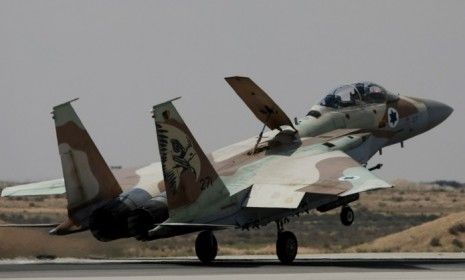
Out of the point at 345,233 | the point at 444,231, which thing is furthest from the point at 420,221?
the point at 444,231

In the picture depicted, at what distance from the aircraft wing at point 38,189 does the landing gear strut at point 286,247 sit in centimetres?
769

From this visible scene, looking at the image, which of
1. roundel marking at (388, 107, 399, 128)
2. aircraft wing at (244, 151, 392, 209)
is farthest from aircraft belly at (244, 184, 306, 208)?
roundel marking at (388, 107, 399, 128)

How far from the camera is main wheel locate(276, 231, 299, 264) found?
40188 millimetres

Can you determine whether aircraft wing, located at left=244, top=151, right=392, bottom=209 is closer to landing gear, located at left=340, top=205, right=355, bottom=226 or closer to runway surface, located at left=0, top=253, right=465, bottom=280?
landing gear, located at left=340, top=205, right=355, bottom=226

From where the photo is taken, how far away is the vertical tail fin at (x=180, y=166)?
123 feet

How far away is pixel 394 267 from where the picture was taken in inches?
A: 1508

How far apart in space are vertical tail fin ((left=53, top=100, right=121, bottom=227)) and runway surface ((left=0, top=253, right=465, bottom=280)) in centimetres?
170

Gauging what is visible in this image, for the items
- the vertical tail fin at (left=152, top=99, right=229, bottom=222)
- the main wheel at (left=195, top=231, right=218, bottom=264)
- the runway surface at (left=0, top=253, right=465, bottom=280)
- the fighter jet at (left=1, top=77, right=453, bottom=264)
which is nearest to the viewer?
the runway surface at (left=0, top=253, right=465, bottom=280)

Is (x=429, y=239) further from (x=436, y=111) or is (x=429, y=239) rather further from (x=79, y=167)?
(x=79, y=167)

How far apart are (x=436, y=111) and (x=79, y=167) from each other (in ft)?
47.7

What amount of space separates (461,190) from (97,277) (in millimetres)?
100664

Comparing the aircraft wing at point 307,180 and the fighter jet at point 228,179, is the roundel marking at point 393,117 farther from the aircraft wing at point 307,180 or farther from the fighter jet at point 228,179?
the aircraft wing at point 307,180

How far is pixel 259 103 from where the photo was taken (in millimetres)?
41906

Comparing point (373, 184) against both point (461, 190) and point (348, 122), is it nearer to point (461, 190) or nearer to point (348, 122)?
point (348, 122)
